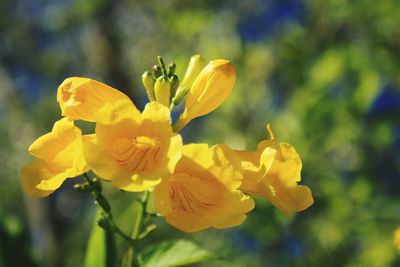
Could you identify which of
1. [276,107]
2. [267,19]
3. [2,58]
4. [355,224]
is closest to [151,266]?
[355,224]

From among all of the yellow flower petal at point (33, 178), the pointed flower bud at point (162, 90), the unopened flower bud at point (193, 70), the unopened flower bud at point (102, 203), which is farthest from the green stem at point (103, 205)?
the unopened flower bud at point (193, 70)

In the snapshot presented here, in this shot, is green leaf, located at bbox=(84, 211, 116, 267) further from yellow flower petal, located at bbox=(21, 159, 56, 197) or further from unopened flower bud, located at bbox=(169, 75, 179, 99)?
unopened flower bud, located at bbox=(169, 75, 179, 99)

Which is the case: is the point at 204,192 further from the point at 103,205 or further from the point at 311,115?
the point at 311,115

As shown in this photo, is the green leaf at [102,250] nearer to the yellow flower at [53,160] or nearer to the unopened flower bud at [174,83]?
the yellow flower at [53,160]

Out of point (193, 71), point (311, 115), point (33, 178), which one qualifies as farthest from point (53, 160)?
point (311, 115)

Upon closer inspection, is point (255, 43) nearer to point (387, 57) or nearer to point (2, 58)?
point (387, 57)

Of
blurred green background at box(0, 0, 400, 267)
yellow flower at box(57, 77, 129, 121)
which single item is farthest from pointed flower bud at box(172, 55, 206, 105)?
blurred green background at box(0, 0, 400, 267)

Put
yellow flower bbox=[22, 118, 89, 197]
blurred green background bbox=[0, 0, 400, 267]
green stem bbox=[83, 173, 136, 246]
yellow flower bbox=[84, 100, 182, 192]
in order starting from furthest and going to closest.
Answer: blurred green background bbox=[0, 0, 400, 267]
green stem bbox=[83, 173, 136, 246]
yellow flower bbox=[22, 118, 89, 197]
yellow flower bbox=[84, 100, 182, 192]
